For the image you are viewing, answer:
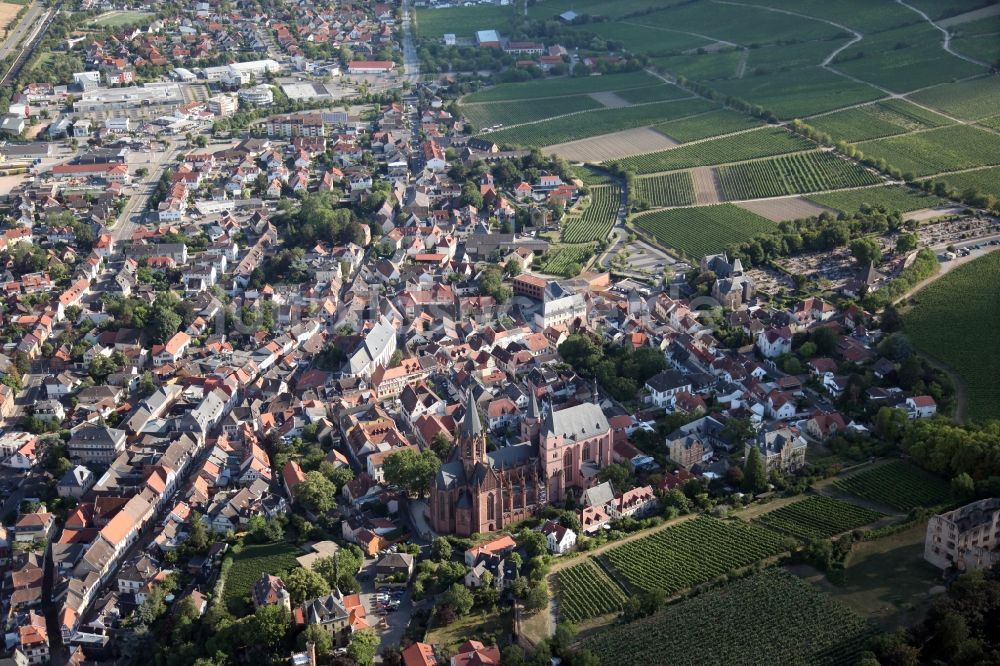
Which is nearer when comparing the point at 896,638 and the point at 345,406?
the point at 896,638

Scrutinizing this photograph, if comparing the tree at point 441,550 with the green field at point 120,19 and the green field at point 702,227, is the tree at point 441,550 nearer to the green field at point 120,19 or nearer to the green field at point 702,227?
the green field at point 702,227

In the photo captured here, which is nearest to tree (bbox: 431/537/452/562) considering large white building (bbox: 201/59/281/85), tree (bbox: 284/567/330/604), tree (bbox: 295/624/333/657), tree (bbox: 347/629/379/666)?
tree (bbox: 284/567/330/604)

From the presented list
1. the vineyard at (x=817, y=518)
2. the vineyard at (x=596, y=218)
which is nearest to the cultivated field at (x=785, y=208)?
the vineyard at (x=596, y=218)

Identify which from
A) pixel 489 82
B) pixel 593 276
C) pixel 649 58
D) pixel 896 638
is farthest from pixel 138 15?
pixel 896 638

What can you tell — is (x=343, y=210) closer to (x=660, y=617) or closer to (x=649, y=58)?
(x=660, y=617)

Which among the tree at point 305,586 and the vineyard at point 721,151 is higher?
the tree at point 305,586

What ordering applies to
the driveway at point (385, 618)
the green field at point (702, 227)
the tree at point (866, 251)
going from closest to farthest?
the driveway at point (385, 618)
the tree at point (866, 251)
the green field at point (702, 227)

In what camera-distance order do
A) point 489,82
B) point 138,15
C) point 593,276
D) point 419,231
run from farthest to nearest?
1. point 138,15
2. point 489,82
3. point 419,231
4. point 593,276
